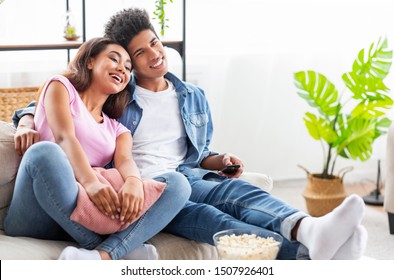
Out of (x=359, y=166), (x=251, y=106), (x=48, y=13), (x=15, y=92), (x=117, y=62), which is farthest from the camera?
(x=359, y=166)

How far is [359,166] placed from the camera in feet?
14.8

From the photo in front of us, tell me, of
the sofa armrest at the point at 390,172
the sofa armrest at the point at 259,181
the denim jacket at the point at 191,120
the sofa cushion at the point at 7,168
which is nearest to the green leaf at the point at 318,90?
the sofa armrest at the point at 390,172

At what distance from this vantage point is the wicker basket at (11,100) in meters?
3.08

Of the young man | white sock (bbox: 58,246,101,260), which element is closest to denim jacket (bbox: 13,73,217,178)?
the young man

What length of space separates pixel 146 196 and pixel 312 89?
1.76m

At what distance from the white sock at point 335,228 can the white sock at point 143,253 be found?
0.44 m

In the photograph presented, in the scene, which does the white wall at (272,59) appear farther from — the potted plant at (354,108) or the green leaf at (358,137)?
the green leaf at (358,137)

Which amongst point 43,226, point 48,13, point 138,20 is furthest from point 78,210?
point 48,13

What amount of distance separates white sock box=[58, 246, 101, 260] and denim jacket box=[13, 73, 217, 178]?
1.83 feet

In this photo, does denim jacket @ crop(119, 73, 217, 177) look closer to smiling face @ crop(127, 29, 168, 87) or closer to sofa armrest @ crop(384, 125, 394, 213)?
smiling face @ crop(127, 29, 168, 87)

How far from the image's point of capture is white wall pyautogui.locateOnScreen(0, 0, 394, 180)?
13.2 feet

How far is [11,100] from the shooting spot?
3.09m

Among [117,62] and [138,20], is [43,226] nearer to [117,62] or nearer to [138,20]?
[117,62]

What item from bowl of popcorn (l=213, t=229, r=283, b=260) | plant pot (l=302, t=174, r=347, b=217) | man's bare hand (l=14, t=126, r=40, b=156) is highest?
man's bare hand (l=14, t=126, r=40, b=156)
